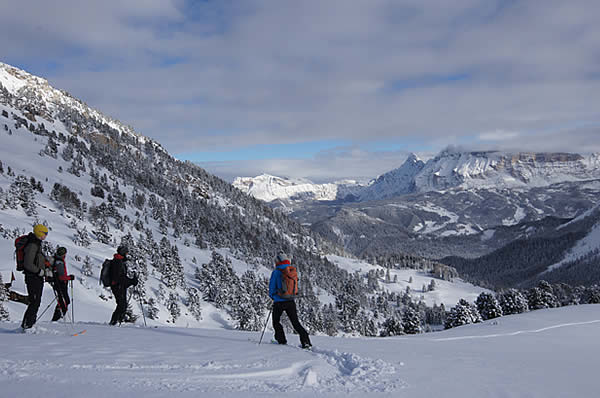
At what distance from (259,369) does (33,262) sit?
7.56 meters

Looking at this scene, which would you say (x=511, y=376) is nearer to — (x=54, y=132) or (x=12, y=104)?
(x=54, y=132)

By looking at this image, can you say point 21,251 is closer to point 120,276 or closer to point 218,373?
point 120,276

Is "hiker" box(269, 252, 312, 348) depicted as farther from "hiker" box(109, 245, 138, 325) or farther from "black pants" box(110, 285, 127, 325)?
"black pants" box(110, 285, 127, 325)

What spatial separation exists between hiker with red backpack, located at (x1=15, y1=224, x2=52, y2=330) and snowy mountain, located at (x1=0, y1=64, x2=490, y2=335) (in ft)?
47.8

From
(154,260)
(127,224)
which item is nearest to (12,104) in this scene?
(127,224)

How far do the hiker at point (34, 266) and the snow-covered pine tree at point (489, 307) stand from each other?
195 feet

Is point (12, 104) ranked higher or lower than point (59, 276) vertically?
higher

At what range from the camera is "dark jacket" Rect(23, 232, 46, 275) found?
33.9 feet

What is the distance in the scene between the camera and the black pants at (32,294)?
10.5m

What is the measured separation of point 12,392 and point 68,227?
64138 millimetres

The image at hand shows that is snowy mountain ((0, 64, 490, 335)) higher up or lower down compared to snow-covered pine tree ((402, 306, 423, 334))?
higher up

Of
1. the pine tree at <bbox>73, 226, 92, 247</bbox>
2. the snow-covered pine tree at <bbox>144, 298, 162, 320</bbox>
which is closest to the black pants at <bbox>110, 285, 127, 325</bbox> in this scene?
the snow-covered pine tree at <bbox>144, 298, 162, 320</bbox>

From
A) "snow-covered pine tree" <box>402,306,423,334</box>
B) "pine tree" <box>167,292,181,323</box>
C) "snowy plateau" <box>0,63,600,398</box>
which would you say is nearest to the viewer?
"snowy plateau" <box>0,63,600,398</box>

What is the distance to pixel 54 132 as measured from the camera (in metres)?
128
